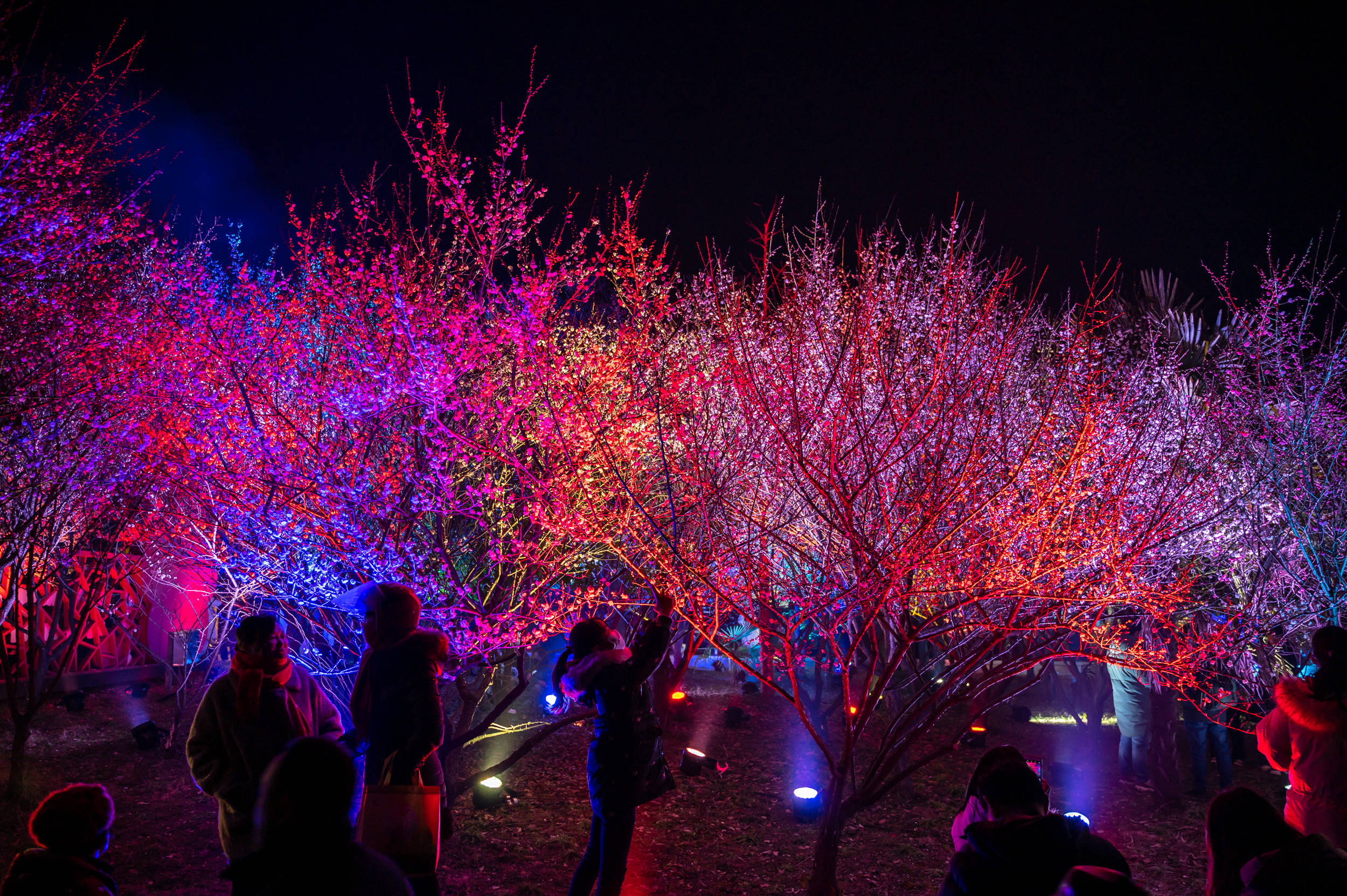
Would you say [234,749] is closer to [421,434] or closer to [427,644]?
[427,644]

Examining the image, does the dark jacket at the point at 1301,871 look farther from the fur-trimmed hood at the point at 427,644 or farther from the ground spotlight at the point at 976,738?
the ground spotlight at the point at 976,738

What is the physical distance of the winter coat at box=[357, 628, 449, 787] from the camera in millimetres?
3033

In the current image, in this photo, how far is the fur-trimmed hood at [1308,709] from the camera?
3229mm

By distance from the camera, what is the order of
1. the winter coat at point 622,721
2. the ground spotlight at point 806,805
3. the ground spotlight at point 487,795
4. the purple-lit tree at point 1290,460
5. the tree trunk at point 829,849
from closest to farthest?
the winter coat at point 622,721 → the tree trunk at point 829,849 → the ground spotlight at point 487,795 → the ground spotlight at point 806,805 → the purple-lit tree at point 1290,460

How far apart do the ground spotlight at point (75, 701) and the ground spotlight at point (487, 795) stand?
626cm

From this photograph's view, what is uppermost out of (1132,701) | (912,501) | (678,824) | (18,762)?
(912,501)

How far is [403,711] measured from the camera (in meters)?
3.07

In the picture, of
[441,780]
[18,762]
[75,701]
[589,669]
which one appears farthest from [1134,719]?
[75,701]

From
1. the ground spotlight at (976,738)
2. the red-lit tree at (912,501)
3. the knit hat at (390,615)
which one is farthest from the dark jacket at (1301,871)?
the ground spotlight at (976,738)

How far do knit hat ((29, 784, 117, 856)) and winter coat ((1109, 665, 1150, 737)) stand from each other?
7979mm

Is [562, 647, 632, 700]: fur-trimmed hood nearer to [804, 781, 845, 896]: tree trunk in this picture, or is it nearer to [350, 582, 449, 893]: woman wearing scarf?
[350, 582, 449, 893]: woman wearing scarf

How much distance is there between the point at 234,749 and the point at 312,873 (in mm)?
1546

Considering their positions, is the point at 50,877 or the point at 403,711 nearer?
the point at 50,877

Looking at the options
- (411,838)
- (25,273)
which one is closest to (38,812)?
(411,838)
